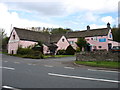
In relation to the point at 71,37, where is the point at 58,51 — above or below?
below

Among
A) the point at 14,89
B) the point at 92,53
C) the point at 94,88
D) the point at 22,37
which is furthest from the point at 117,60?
the point at 22,37

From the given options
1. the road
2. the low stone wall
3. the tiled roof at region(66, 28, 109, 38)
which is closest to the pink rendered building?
the tiled roof at region(66, 28, 109, 38)

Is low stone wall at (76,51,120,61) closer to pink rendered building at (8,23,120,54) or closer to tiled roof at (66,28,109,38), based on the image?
pink rendered building at (8,23,120,54)

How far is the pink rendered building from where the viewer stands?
39.8 meters

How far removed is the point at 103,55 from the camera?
17734 mm

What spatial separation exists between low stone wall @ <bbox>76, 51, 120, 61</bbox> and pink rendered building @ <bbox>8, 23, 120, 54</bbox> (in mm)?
21062

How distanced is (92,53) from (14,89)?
13932 millimetres

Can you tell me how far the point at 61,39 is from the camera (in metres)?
45.4

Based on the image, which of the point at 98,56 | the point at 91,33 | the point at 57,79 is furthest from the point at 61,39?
the point at 57,79

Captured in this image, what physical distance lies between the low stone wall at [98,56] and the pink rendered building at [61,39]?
2106cm

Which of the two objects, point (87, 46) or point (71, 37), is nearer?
point (87, 46)

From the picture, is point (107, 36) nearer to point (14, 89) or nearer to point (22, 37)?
point (22, 37)

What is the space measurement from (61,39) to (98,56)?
91.2 ft

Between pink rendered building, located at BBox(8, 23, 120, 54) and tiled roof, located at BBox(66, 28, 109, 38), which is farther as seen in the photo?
tiled roof, located at BBox(66, 28, 109, 38)
